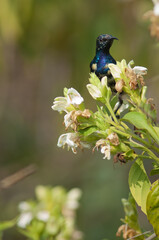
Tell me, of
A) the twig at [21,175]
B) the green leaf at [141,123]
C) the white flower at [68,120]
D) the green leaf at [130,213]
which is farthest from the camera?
the twig at [21,175]

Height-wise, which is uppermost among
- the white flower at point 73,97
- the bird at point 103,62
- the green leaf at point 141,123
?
the bird at point 103,62

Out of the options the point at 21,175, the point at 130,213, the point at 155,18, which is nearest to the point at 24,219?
the point at 21,175

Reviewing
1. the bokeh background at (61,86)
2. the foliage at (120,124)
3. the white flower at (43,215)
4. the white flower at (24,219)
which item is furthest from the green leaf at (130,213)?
the bokeh background at (61,86)

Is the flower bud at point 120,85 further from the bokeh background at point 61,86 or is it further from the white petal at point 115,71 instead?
the bokeh background at point 61,86

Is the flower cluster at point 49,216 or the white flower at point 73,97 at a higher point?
the white flower at point 73,97

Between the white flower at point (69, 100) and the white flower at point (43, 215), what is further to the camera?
the white flower at point (43, 215)

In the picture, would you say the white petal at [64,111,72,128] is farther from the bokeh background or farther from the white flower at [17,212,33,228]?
the bokeh background
